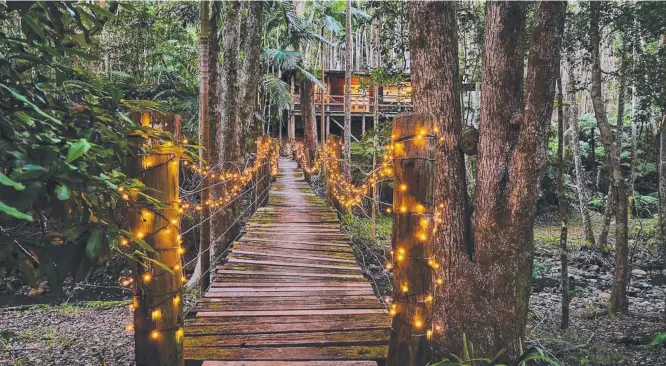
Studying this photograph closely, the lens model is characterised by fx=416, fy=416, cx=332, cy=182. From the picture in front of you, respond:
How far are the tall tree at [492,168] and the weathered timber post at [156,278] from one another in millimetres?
2424

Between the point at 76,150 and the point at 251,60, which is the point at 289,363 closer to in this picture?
the point at 76,150

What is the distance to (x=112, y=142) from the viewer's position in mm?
1396

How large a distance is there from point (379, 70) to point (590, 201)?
47.9 ft

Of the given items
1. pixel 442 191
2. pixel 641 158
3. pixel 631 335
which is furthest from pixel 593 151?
pixel 442 191

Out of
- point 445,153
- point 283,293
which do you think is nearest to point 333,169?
point 283,293

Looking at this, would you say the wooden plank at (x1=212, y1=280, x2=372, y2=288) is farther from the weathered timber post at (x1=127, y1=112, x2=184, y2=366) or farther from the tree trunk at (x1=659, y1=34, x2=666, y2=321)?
the tree trunk at (x1=659, y1=34, x2=666, y2=321)

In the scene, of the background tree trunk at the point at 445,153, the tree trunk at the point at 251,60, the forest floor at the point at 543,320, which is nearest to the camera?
the background tree trunk at the point at 445,153

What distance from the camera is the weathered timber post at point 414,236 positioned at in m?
2.28

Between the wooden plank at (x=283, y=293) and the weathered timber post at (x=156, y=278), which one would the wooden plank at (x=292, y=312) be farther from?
the weathered timber post at (x=156, y=278)

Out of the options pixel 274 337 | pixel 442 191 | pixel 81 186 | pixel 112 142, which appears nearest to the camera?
pixel 81 186

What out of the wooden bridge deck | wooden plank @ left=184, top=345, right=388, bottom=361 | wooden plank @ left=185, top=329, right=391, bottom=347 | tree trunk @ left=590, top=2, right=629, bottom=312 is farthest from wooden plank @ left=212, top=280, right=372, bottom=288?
tree trunk @ left=590, top=2, right=629, bottom=312

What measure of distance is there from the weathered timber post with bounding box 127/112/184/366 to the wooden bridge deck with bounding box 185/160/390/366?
834mm

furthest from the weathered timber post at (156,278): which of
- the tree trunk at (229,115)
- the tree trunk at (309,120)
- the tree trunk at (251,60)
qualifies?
the tree trunk at (309,120)

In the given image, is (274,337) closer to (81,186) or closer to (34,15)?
(81,186)
